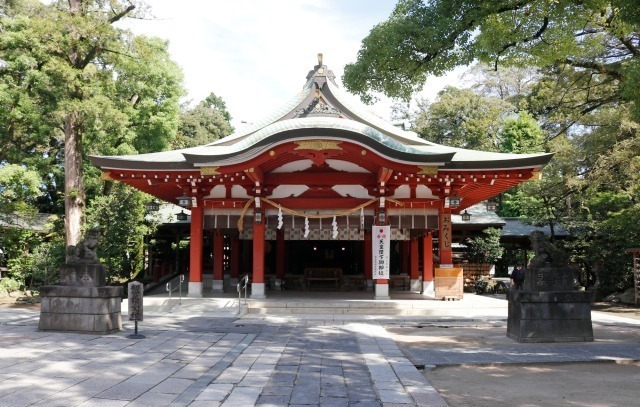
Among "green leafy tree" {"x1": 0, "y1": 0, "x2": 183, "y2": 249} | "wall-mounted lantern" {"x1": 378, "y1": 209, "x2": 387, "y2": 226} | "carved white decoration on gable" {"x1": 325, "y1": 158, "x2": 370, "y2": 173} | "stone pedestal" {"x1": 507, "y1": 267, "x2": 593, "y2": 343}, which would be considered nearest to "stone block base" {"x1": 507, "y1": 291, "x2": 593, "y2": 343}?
"stone pedestal" {"x1": 507, "y1": 267, "x2": 593, "y2": 343}

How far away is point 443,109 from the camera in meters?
35.8

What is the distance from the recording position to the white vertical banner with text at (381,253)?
14.8 meters

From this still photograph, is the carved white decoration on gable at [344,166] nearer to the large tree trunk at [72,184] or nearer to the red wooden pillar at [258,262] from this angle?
the red wooden pillar at [258,262]

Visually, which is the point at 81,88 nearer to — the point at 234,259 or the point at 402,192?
the point at 234,259

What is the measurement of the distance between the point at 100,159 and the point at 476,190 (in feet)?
38.5

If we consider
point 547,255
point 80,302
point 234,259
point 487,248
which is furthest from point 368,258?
point 80,302

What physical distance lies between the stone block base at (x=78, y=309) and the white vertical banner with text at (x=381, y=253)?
7.61 meters

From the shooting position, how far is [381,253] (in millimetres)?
14789

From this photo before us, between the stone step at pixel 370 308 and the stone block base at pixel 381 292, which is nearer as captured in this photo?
the stone step at pixel 370 308

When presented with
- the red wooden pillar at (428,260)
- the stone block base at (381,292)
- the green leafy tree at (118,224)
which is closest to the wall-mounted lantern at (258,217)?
the stone block base at (381,292)

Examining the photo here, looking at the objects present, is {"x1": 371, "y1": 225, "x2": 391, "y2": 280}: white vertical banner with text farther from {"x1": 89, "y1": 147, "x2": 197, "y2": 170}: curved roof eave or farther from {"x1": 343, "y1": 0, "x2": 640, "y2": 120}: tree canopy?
{"x1": 89, "y1": 147, "x2": 197, "y2": 170}: curved roof eave

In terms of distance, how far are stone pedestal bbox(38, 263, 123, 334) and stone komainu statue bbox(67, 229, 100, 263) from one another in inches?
5.0

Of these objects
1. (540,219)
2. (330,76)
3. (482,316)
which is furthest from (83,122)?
(540,219)

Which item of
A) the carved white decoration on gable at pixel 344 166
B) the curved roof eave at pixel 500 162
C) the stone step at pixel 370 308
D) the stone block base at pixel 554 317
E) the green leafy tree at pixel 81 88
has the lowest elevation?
the stone step at pixel 370 308
